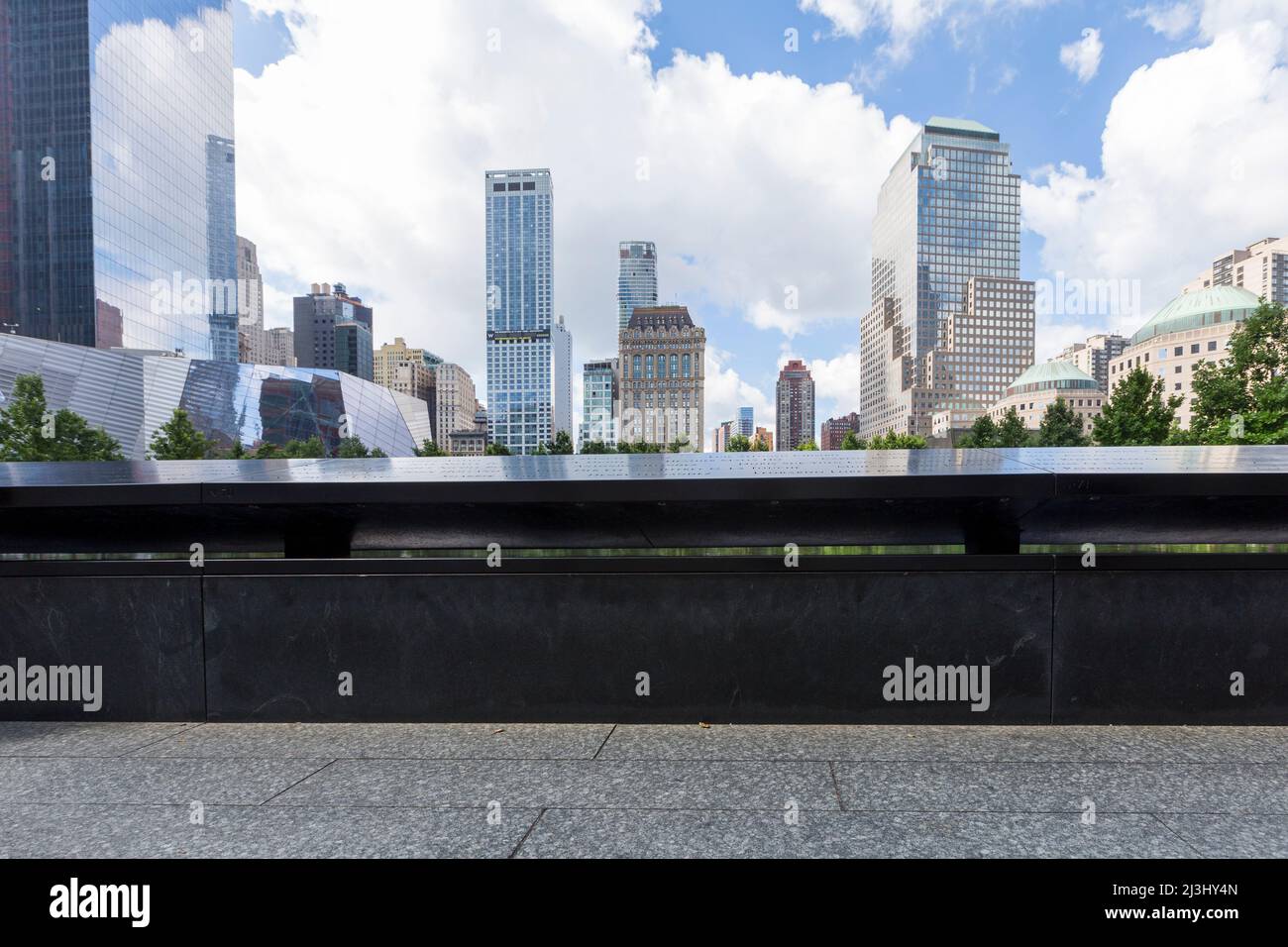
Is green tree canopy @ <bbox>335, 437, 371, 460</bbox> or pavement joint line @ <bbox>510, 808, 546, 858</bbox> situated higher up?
green tree canopy @ <bbox>335, 437, 371, 460</bbox>

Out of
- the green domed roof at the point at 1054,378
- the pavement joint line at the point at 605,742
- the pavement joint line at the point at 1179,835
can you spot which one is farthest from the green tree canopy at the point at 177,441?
the green domed roof at the point at 1054,378

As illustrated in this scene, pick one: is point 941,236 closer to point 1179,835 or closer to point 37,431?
point 37,431

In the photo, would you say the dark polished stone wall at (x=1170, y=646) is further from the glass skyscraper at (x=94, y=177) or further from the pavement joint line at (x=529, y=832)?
the glass skyscraper at (x=94, y=177)

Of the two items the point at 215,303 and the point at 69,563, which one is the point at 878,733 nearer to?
the point at 69,563

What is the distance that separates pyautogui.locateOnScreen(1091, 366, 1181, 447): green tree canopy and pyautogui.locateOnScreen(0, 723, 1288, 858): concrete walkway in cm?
5260

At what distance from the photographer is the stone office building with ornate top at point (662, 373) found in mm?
172875

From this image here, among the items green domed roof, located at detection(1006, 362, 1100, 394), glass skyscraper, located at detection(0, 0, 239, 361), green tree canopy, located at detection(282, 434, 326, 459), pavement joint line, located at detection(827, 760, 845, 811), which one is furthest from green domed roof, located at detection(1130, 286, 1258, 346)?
glass skyscraper, located at detection(0, 0, 239, 361)

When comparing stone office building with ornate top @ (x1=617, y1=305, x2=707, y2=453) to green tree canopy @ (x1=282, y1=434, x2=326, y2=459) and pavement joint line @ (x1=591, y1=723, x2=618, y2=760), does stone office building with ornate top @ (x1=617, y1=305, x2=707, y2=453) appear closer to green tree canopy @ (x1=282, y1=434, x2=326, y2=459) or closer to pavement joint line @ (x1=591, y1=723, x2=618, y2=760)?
green tree canopy @ (x1=282, y1=434, x2=326, y2=459)

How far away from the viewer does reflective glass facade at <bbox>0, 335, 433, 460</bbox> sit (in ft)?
240

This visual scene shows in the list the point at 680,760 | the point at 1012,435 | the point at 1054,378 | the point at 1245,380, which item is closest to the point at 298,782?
the point at 680,760

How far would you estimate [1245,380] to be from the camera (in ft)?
136
